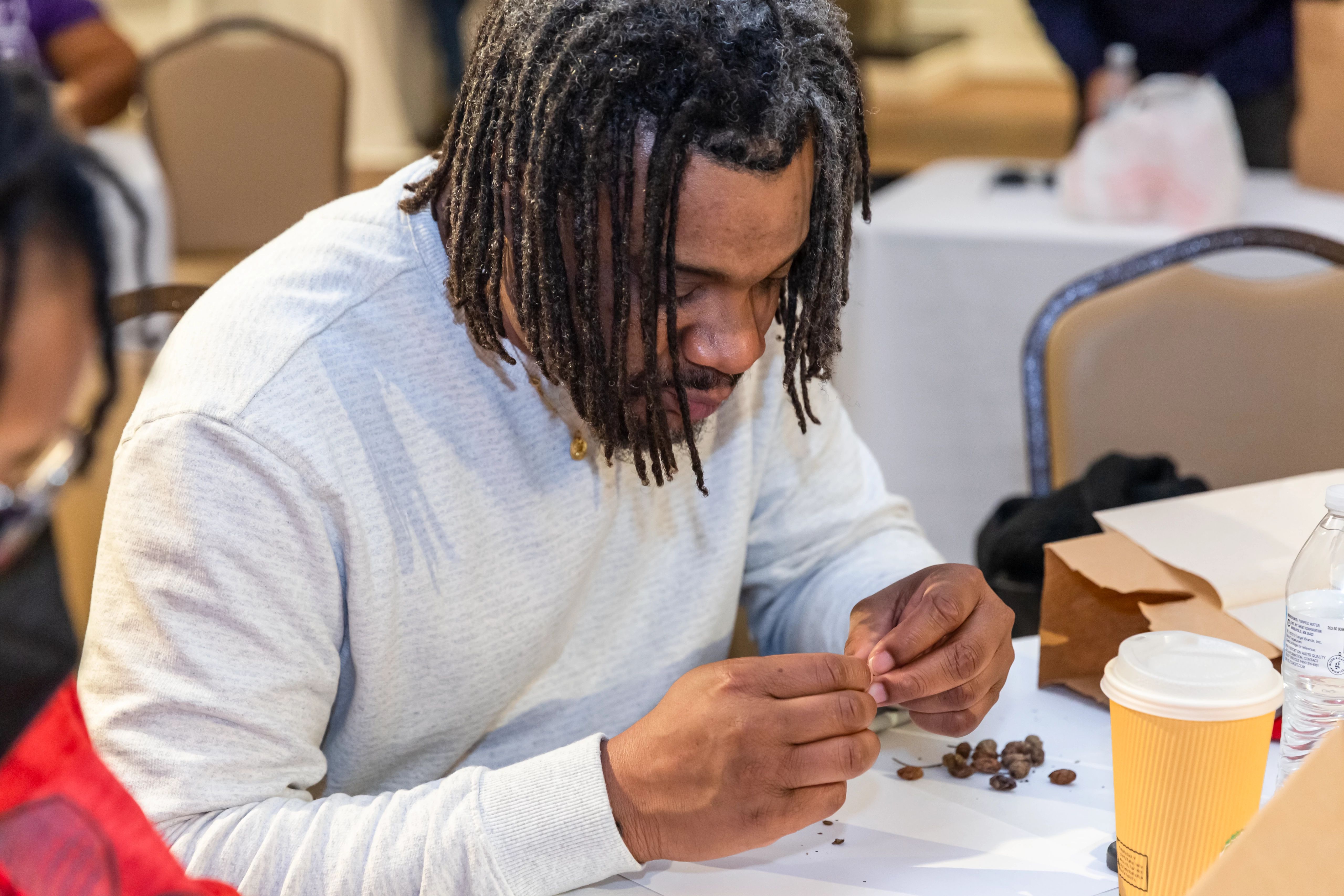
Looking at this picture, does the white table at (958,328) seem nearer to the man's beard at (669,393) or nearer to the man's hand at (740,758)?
the man's beard at (669,393)

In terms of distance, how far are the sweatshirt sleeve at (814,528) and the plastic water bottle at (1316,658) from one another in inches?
14.0

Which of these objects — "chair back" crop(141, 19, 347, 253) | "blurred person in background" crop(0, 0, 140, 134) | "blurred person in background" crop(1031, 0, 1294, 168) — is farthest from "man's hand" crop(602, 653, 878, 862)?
"chair back" crop(141, 19, 347, 253)

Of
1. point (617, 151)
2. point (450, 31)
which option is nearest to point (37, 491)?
point (617, 151)

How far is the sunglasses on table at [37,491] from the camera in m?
0.34

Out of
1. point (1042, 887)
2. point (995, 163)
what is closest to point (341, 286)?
point (1042, 887)

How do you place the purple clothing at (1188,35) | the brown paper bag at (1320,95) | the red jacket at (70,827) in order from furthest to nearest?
the purple clothing at (1188,35), the brown paper bag at (1320,95), the red jacket at (70,827)

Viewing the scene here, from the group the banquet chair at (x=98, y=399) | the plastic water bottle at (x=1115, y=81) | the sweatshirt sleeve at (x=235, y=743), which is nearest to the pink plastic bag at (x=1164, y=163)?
the plastic water bottle at (x=1115, y=81)

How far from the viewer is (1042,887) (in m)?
0.80

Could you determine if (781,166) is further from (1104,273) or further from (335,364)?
(1104,273)

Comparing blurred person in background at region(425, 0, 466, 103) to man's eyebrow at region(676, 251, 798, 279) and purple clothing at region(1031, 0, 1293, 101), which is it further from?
man's eyebrow at region(676, 251, 798, 279)

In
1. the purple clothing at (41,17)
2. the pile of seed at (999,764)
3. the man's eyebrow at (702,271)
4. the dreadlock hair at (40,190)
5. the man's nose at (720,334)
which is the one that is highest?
the dreadlock hair at (40,190)

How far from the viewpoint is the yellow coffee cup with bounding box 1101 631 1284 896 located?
689mm

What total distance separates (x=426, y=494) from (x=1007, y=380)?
1466 mm

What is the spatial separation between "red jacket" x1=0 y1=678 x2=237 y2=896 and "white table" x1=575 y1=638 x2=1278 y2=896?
1.06 feet
